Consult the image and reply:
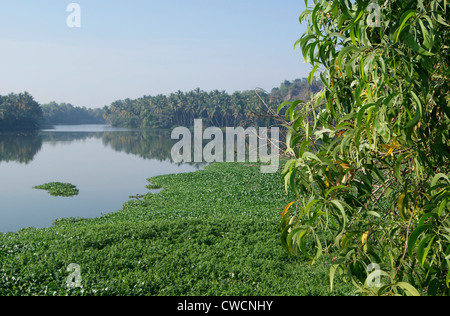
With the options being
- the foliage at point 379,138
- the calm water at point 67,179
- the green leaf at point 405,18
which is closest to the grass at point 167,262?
the foliage at point 379,138

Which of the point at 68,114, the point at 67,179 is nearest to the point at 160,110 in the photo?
the point at 68,114

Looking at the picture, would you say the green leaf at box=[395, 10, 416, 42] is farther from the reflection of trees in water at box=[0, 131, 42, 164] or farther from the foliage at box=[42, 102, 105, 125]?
the foliage at box=[42, 102, 105, 125]

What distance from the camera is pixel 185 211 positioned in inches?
418

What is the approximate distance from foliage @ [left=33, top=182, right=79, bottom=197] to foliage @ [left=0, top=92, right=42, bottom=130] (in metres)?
38.5

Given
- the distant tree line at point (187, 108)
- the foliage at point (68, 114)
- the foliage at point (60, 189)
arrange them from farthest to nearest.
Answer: the foliage at point (68, 114), the distant tree line at point (187, 108), the foliage at point (60, 189)

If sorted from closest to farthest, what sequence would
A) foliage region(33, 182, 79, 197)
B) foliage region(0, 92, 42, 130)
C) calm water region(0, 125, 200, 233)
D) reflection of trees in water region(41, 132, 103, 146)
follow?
calm water region(0, 125, 200, 233) → foliage region(33, 182, 79, 197) → reflection of trees in water region(41, 132, 103, 146) → foliage region(0, 92, 42, 130)

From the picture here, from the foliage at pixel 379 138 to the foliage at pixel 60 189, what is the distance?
1568cm

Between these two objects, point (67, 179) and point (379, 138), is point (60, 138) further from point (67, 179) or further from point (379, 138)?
point (379, 138)

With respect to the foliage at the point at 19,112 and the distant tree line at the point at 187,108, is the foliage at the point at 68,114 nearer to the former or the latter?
the distant tree line at the point at 187,108

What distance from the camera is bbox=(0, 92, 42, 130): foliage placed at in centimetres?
5139

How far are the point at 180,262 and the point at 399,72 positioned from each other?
4.85 m

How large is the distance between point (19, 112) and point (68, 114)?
121 ft

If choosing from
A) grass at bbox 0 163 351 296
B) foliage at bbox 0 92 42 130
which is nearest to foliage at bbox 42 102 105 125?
foliage at bbox 0 92 42 130

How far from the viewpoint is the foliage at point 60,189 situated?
1605 centimetres
